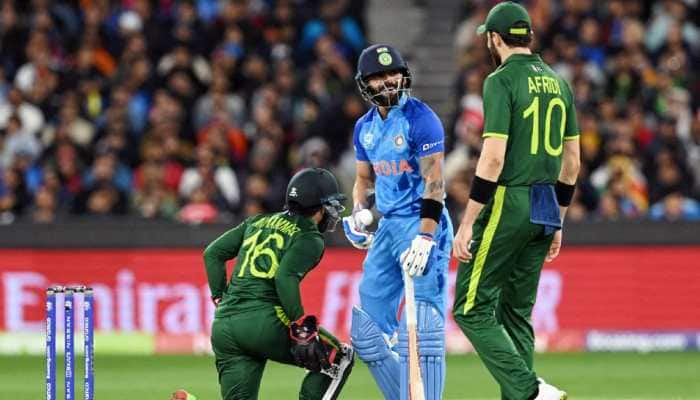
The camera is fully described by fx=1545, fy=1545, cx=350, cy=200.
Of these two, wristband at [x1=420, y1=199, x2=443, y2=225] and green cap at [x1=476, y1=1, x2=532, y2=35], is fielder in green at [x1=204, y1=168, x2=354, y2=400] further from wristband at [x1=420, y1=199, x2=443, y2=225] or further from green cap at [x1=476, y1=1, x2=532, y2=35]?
green cap at [x1=476, y1=1, x2=532, y2=35]

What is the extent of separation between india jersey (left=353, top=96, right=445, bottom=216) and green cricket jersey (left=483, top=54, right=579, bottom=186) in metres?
0.44

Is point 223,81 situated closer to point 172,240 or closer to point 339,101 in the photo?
point 339,101

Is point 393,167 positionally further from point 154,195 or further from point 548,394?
point 154,195

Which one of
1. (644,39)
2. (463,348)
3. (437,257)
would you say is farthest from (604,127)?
(437,257)

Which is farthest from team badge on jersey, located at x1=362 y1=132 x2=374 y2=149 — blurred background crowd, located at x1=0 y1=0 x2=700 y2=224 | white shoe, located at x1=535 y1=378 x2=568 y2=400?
blurred background crowd, located at x1=0 y1=0 x2=700 y2=224

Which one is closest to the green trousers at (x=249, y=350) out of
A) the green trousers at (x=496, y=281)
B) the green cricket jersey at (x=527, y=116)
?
the green trousers at (x=496, y=281)

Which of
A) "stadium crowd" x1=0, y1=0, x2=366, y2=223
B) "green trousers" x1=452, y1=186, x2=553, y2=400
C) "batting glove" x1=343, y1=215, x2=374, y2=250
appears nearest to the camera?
"green trousers" x1=452, y1=186, x2=553, y2=400

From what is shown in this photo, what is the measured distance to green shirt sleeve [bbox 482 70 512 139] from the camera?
8.59 meters

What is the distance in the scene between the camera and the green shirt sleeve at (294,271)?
881 centimetres

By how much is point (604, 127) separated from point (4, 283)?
23.2ft

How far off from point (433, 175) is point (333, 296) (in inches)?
279

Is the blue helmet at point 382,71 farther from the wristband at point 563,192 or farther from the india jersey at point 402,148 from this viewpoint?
the wristband at point 563,192

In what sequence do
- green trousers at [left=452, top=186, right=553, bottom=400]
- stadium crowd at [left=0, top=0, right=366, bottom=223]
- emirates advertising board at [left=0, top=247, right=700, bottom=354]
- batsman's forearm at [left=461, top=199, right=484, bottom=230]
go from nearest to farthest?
batsman's forearm at [left=461, top=199, right=484, bottom=230] → green trousers at [left=452, top=186, right=553, bottom=400] → emirates advertising board at [left=0, top=247, right=700, bottom=354] → stadium crowd at [left=0, top=0, right=366, bottom=223]

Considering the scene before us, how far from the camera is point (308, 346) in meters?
8.79
